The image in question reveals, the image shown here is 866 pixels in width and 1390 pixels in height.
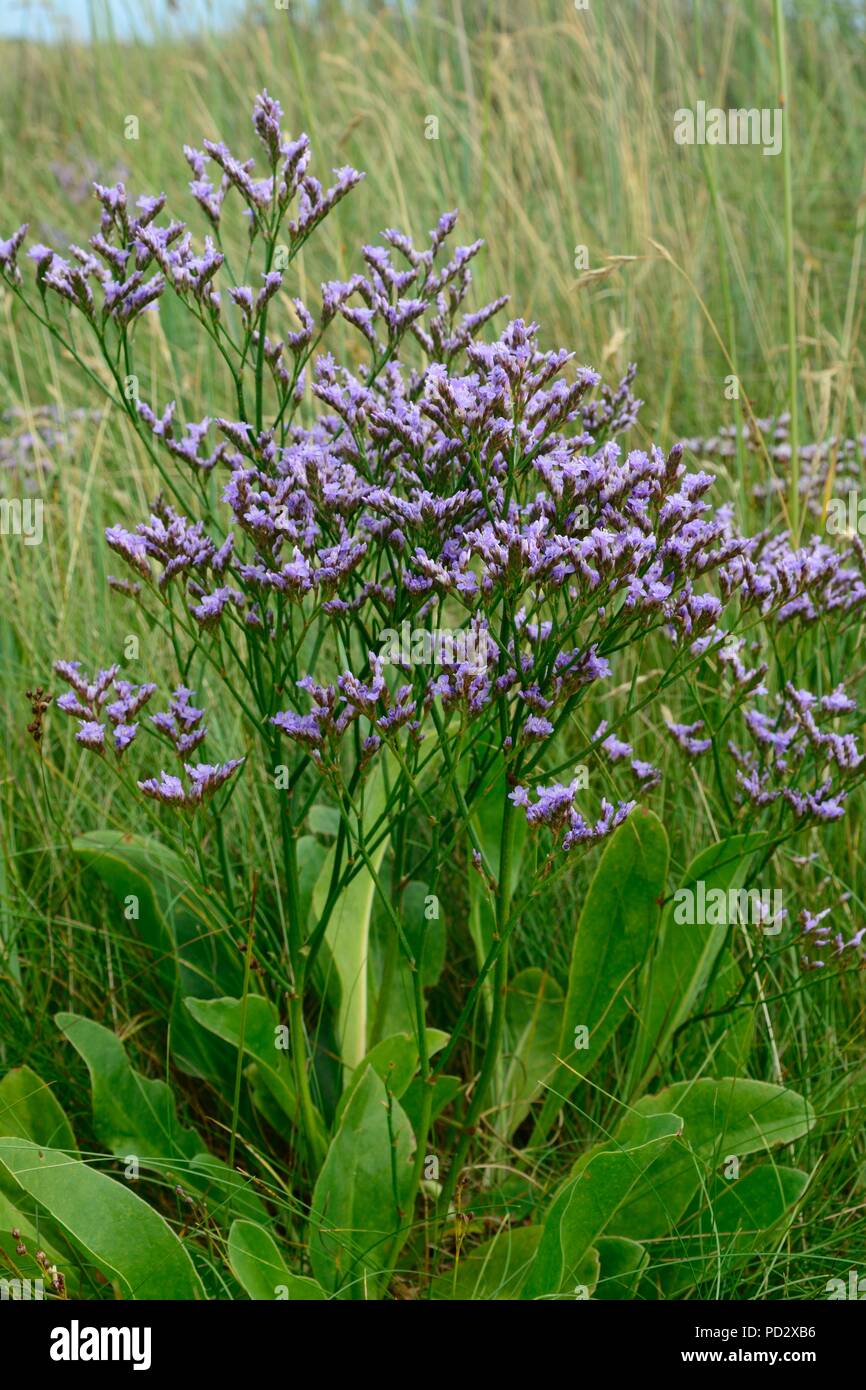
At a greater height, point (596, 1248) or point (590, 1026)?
point (590, 1026)

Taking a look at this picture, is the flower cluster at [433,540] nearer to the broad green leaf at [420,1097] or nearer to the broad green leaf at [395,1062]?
the broad green leaf at [395,1062]

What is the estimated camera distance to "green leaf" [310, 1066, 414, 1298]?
7.66ft

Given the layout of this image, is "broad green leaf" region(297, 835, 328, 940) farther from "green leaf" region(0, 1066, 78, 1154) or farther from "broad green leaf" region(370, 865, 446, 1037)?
"green leaf" region(0, 1066, 78, 1154)

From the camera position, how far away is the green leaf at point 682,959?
2607mm

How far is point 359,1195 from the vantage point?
238 centimetres

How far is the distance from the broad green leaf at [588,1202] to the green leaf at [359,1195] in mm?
278

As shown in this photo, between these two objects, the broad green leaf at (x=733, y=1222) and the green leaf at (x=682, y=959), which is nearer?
the broad green leaf at (x=733, y=1222)

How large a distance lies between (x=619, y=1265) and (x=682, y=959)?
2.08 feet

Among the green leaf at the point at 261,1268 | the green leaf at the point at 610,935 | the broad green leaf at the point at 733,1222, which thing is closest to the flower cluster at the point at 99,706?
the green leaf at the point at 261,1268

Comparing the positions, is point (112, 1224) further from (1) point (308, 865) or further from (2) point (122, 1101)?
(1) point (308, 865)

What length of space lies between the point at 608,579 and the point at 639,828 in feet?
2.57
